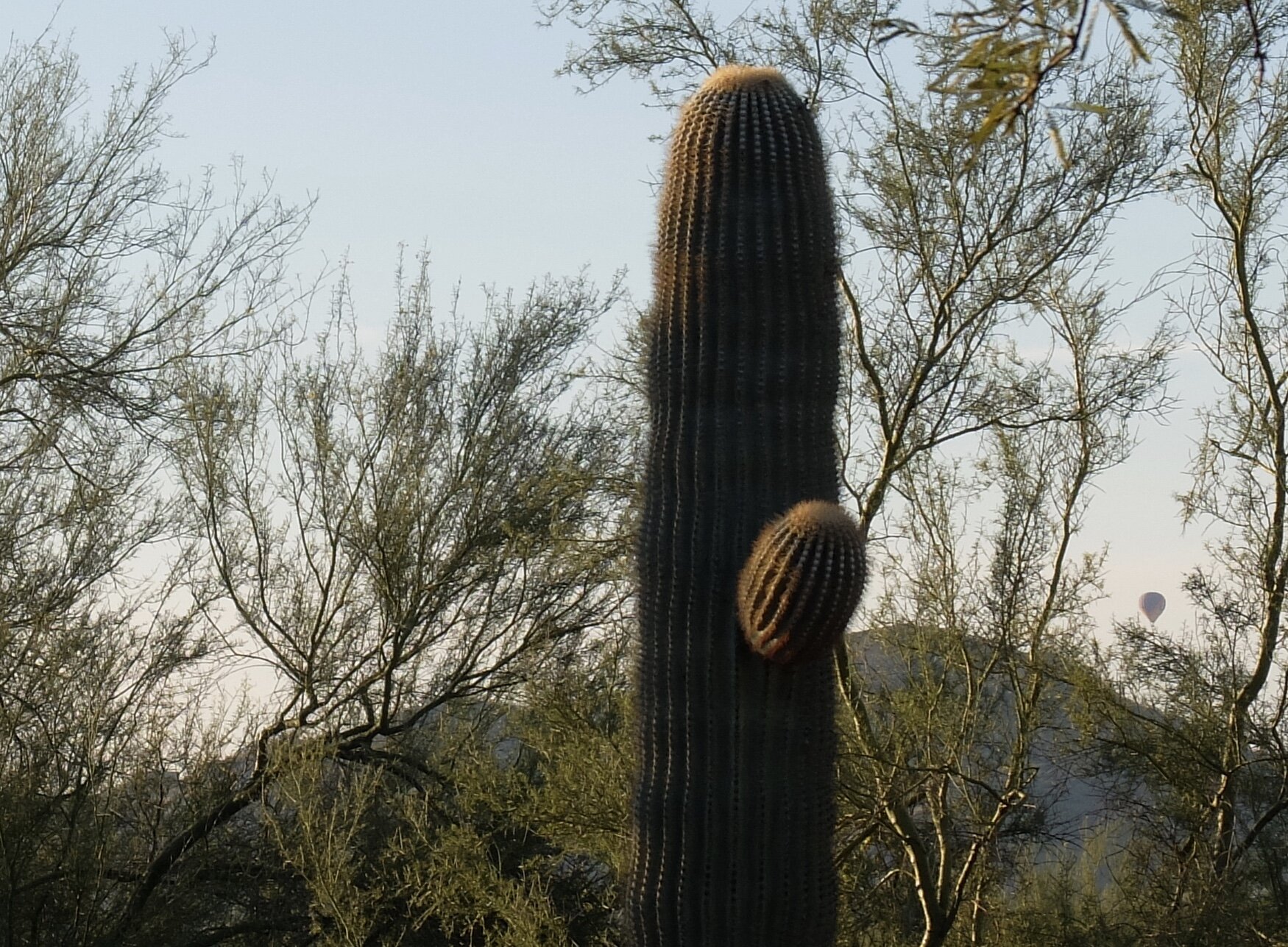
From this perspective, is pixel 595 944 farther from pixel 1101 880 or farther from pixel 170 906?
pixel 1101 880

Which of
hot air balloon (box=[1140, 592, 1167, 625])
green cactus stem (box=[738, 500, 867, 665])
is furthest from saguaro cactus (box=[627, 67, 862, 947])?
hot air balloon (box=[1140, 592, 1167, 625])

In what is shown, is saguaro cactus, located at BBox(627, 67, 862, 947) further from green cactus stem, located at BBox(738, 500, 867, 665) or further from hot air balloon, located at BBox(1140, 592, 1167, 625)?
hot air balloon, located at BBox(1140, 592, 1167, 625)

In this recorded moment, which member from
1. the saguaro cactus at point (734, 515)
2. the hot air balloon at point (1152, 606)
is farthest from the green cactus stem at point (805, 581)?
the hot air balloon at point (1152, 606)

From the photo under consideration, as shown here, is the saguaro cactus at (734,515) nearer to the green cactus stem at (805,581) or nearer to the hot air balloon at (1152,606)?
the green cactus stem at (805,581)

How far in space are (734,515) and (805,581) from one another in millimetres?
471

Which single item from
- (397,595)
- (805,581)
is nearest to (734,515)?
(805,581)

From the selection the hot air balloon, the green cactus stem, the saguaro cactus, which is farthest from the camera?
the hot air balloon

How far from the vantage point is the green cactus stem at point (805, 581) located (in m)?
3.78

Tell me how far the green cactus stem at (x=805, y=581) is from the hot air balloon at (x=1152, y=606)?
653cm

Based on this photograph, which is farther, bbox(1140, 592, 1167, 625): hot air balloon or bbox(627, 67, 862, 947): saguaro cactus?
bbox(1140, 592, 1167, 625): hot air balloon

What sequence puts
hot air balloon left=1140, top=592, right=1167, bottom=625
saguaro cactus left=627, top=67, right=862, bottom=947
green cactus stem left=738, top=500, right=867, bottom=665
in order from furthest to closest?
hot air balloon left=1140, top=592, right=1167, bottom=625
saguaro cactus left=627, top=67, right=862, bottom=947
green cactus stem left=738, top=500, right=867, bottom=665

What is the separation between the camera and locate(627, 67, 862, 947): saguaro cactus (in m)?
4.09

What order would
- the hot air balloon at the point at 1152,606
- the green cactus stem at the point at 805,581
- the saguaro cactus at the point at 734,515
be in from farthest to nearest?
the hot air balloon at the point at 1152,606 → the saguaro cactus at the point at 734,515 → the green cactus stem at the point at 805,581

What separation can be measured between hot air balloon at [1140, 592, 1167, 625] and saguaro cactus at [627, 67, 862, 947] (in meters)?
6.26
